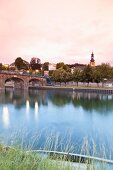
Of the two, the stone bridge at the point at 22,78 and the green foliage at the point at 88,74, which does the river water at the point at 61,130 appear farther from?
the stone bridge at the point at 22,78

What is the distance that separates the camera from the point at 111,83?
109 metres

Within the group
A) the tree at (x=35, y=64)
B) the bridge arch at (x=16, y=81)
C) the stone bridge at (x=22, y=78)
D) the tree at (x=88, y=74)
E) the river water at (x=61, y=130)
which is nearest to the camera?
the river water at (x=61, y=130)

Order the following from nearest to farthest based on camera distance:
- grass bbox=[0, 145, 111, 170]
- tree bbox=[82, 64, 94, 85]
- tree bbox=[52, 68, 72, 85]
→ grass bbox=[0, 145, 111, 170], tree bbox=[82, 64, 94, 85], tree bbox=[52, 68, 72, 85]

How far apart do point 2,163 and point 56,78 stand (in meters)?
109

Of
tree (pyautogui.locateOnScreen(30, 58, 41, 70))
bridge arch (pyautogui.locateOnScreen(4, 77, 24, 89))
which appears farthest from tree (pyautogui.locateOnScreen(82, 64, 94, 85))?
tree (pyautogui.locateOnScreen(30, 58, 41, 70))

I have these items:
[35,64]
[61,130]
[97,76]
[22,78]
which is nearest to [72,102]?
[61,130]

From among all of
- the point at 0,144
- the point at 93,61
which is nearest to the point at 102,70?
the point at 93,61

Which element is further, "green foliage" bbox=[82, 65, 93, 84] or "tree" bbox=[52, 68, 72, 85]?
"tree" bbox=[52, 68, 72, 85]

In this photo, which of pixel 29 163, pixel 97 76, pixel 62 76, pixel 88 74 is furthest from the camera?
pixel 62 76

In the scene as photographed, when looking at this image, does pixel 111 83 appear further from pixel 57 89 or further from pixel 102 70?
pixel 57 89

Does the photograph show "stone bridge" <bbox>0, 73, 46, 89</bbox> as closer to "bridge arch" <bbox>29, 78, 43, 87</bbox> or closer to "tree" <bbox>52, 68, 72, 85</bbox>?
"bridge arch" <bbox>29, 78, 43, 87</bbox>

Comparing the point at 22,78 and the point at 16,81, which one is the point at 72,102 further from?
the point at 16,81

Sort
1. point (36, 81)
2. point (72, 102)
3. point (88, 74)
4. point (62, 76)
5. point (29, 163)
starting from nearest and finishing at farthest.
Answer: point (29, 163)
point (72, 102)
point (88, 74)
point (62, 76)
point (36, 81)

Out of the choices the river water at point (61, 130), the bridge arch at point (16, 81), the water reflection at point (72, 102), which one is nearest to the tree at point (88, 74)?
the bridge arch at point (16, 81)
